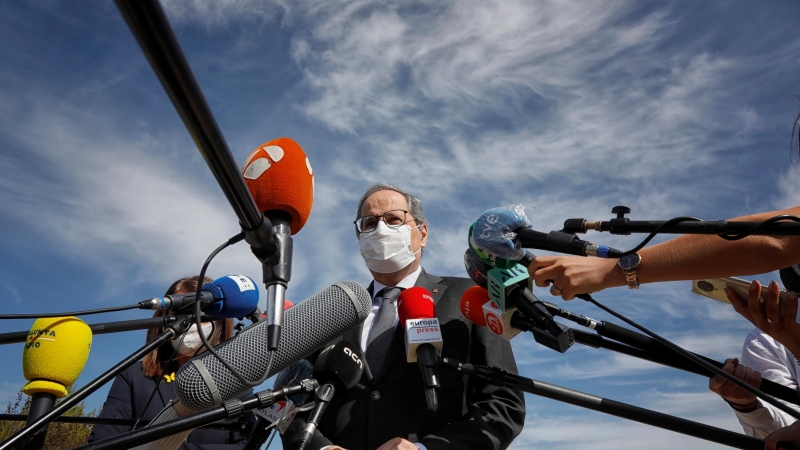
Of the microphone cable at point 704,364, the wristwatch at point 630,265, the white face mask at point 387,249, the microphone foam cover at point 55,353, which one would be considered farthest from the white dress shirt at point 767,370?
the microphone foam cover at point 55,353

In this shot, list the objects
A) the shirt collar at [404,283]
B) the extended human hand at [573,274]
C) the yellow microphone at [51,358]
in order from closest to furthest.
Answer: the yellow microphone at [51,358]
the extended human hand at [573,274]
the shirt collar at [404,283]

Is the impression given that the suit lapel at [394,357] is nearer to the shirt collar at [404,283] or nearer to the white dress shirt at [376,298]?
the white dress shirt at [376,298]

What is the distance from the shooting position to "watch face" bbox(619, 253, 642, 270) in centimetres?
251

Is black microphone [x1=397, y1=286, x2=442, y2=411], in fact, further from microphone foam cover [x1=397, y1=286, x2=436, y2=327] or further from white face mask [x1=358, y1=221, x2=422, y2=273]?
white face mask [x1=358, y1=221, x2=422, y2=273]

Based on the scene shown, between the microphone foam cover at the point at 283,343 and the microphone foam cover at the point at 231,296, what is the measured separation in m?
0.10

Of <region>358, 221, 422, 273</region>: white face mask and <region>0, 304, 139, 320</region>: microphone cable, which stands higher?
<region>358, 221, 422, 273</region>: white face mask

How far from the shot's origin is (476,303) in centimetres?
320

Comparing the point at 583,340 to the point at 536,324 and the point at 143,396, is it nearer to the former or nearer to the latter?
the point at 536,324

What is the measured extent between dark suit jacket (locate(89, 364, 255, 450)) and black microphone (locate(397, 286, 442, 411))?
1844 mm

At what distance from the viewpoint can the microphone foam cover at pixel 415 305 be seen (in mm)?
3264

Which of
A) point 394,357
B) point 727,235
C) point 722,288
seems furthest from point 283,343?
point 722,288

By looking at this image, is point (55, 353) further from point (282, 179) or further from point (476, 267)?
point (476, 267)

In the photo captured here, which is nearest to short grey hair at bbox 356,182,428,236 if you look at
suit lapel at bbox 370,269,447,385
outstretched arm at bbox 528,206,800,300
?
suit lapel at bbox 370,269,447,385

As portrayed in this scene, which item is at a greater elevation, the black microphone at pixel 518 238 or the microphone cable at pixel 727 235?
the black microphone at pixel 518 238
